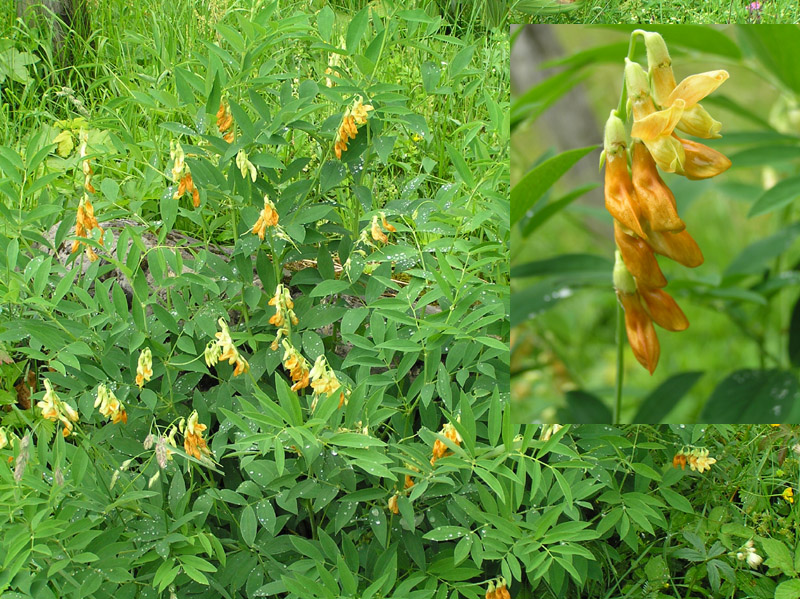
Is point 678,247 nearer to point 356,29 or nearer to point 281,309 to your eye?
point 281,309

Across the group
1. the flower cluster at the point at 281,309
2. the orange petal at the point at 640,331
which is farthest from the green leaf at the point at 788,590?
the flower cluster at the point at 281,309

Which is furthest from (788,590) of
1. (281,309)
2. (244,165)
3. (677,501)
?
(244,165)

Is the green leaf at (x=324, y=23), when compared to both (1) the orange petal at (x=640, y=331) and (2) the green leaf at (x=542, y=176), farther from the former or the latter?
(1) the orange petal at (x=640, y=331)

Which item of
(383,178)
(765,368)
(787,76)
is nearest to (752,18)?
(383,178)

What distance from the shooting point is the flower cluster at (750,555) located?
5.70 ft

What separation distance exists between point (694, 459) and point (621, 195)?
2.68ft

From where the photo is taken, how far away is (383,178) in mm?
2564

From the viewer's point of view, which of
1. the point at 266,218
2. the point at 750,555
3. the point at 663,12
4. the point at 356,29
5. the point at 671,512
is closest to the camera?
the point at 266,218

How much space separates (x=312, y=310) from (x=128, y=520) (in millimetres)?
579

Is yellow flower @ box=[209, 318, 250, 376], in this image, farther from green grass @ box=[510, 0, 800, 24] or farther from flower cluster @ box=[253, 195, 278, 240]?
green grass @ box=[510, 0, 800, 24]

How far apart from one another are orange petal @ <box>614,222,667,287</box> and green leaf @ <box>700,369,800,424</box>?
200 millimetres

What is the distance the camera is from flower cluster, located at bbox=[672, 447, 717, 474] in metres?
1.65

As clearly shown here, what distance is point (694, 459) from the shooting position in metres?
1.68

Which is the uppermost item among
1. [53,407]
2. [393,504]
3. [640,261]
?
[640,261]
